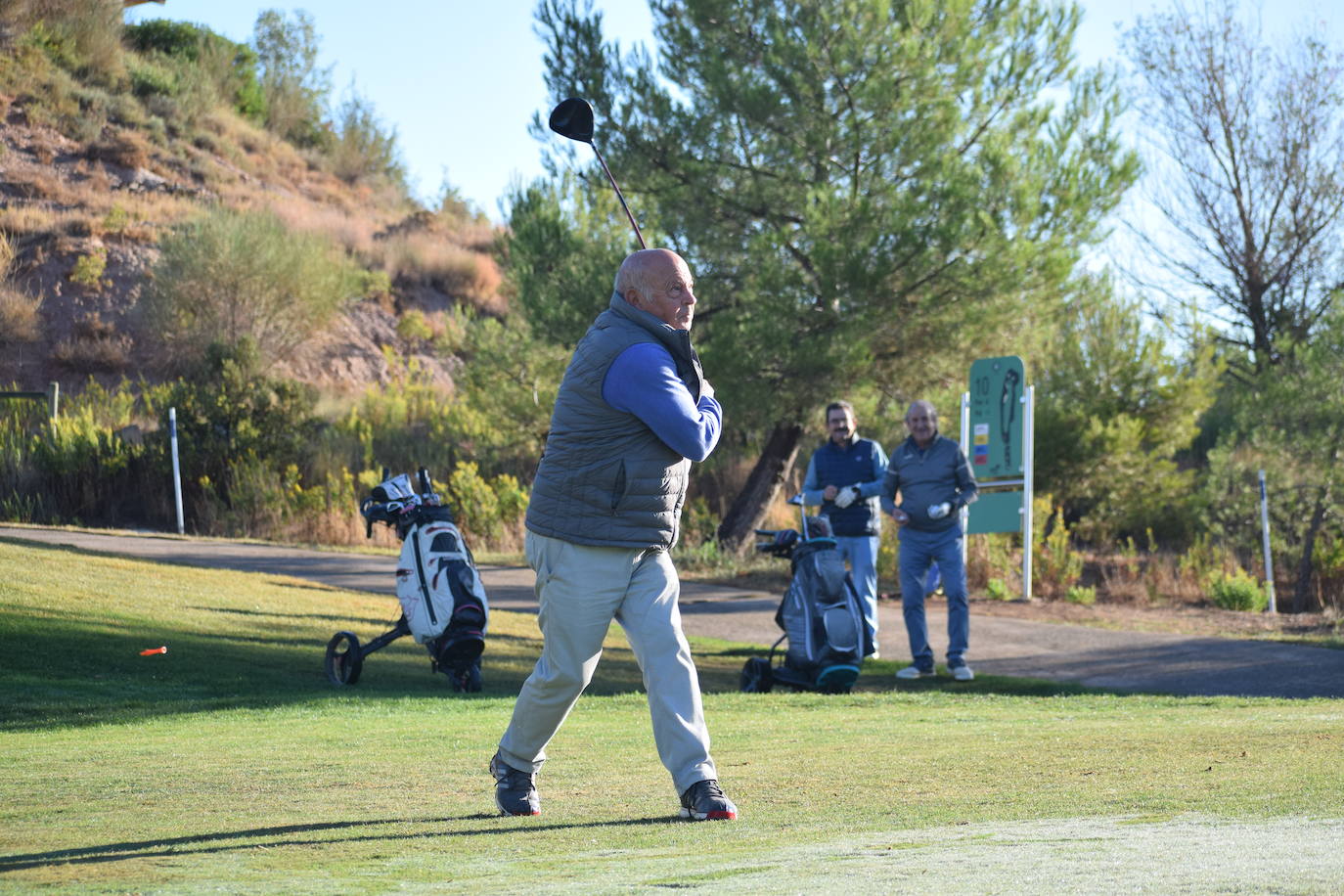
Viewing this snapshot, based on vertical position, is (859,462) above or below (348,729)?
above

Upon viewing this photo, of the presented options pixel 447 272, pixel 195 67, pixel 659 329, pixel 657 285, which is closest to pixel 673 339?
pixel 659 329

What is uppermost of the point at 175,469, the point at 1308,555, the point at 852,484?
the point at 175,469

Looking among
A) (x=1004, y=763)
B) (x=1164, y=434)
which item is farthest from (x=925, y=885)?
(x=1164, y=434)

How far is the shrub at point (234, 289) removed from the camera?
34.2 m

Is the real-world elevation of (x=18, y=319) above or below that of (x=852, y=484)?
above

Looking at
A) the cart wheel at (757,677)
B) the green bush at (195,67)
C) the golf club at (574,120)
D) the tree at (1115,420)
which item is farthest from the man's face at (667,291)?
the green bush at (195,67)

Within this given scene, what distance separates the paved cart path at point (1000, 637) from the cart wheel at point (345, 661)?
4.69 m

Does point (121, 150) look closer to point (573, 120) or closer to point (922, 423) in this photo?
point (922, 423)

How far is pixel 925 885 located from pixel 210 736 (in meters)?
5.62

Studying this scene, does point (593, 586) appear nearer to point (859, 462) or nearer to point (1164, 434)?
point (859, 462)

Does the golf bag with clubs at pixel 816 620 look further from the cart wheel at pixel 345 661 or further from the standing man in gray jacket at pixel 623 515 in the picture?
the standing man in gray jacket at pixel 623 515

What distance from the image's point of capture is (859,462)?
12469 mm

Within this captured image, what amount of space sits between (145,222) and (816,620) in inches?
1443

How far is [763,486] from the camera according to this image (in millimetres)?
23156
